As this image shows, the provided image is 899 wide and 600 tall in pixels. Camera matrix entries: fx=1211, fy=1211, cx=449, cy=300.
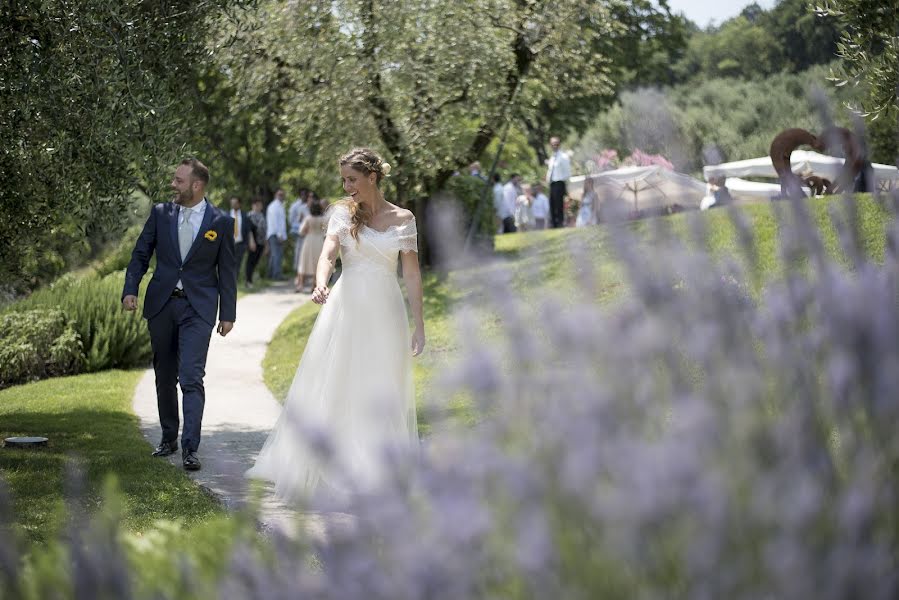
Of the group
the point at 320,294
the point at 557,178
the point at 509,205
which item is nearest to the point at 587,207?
the point at 557,178

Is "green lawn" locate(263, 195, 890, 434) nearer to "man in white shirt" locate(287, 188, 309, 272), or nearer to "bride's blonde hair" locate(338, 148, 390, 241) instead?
"bride's blonde hair" locate(338, 148, 390, 241)

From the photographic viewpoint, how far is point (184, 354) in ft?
Result: 28.8

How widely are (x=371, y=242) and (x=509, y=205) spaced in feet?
81.8

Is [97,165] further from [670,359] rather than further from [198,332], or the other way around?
[670,359]

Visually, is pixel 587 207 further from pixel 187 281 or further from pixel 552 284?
pixel 187 281

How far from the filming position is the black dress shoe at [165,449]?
9.13 meters

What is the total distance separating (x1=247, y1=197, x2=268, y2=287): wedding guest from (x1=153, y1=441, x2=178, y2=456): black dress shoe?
17.7m

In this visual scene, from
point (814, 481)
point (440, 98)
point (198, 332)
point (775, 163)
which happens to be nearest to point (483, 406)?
point (814, 481)

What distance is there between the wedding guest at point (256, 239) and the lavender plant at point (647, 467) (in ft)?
80.4

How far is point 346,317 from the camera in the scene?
8008mm

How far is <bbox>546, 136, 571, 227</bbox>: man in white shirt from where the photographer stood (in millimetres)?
27547

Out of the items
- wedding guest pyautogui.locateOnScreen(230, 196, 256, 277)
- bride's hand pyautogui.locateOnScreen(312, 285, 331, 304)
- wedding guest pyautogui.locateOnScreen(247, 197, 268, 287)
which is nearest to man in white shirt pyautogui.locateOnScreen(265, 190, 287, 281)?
wedding guest pyautogui.locateOnScreen(247, 197, 268, 287)

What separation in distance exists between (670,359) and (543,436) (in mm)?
341

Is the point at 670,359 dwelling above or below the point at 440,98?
below
